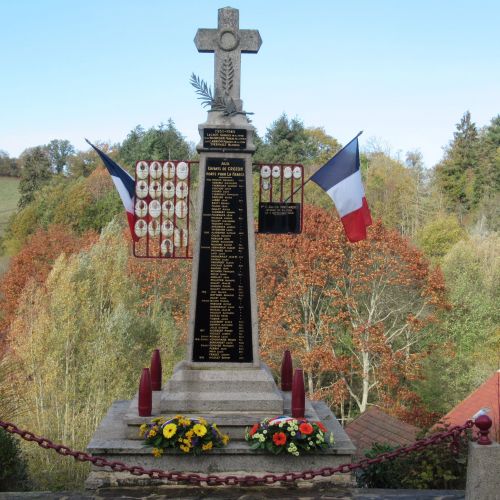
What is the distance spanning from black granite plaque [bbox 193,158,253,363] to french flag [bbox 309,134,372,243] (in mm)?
1153

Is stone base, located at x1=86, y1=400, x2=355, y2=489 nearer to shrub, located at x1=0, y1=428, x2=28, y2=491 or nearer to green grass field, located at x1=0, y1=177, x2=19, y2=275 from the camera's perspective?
shrub, located at x1=0, y1=428, x2=28, y2=491

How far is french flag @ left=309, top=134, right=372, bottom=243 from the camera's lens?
27.1ft

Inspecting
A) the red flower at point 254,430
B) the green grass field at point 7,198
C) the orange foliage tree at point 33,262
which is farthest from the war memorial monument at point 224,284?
the green grass field at point 7,198

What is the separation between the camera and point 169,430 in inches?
261

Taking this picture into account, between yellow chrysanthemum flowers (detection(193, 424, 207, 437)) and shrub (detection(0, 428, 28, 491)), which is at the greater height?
yellow chrysanthemum flowers (detection(193, 424, 207, 437))

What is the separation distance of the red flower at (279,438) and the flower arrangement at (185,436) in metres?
0.55

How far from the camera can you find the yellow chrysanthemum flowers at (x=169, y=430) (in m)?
6.59

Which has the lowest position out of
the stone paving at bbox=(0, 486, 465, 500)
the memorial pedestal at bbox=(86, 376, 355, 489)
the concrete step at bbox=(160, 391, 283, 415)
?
the stone paving at bbox=(0, 486, 465, 500)

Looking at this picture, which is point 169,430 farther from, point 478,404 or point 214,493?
point 478,404

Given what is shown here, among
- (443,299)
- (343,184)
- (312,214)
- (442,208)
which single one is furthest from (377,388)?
(442,208)

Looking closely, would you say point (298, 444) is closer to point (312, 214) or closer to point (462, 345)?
point (312, 214)

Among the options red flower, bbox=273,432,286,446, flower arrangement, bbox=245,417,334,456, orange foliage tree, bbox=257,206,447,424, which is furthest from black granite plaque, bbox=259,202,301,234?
orange foliage tree, bbox=257,206,447,424

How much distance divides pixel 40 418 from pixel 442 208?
101ft

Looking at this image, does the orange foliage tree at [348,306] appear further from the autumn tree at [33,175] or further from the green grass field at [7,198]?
the green grass field at [7,198]
